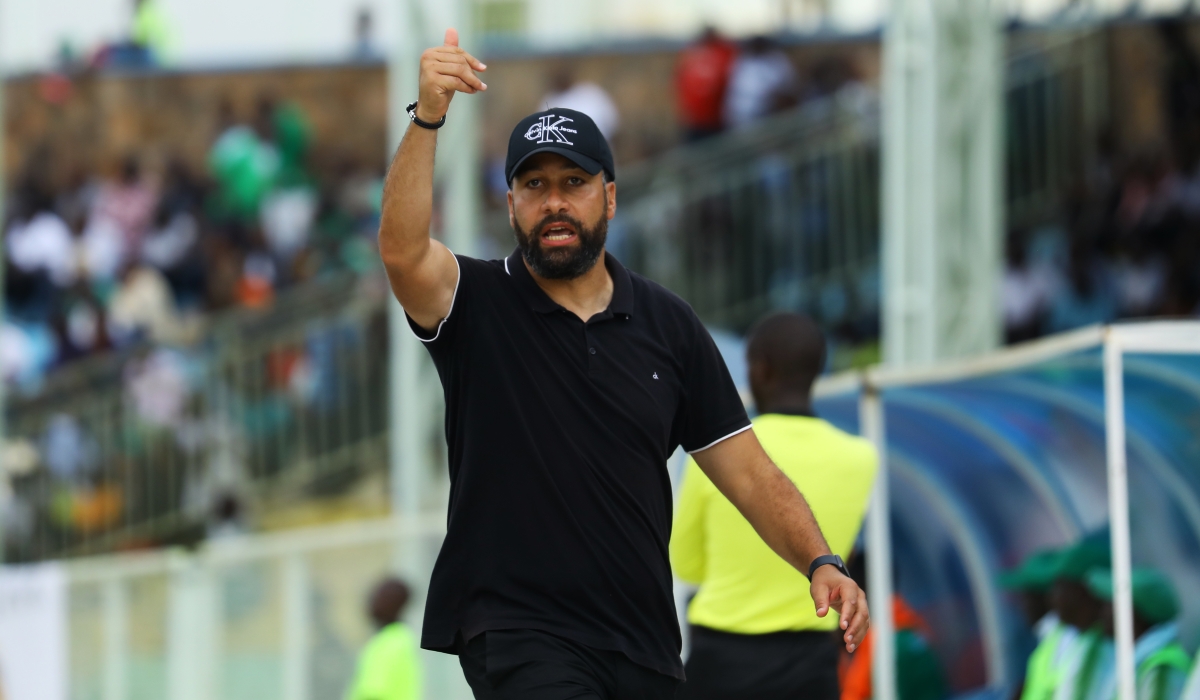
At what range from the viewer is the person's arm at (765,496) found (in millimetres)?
4070

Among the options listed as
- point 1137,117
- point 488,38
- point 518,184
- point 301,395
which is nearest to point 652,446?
point 518,184

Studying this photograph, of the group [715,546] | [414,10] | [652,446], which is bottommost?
[715,546]

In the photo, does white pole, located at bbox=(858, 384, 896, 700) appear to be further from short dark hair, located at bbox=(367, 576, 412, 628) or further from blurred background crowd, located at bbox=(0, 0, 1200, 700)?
blurred background crowd, located at bbox=(0, 0, 1200, 700)

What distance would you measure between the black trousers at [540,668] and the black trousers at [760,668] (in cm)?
117

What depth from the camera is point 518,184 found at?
3.89 m

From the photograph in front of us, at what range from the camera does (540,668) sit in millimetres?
3711

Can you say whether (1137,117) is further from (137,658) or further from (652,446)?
(652,446)

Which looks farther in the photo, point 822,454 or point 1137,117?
point 1137,117

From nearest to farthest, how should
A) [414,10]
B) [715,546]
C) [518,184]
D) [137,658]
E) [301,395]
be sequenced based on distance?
Answer: [518,184]
[715,546]
[137,658]
[414,10]
[301,395]

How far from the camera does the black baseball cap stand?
3.82 m

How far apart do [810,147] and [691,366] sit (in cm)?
1075

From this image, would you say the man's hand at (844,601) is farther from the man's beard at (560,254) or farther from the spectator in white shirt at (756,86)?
the spectator in white shirt at (756,86)

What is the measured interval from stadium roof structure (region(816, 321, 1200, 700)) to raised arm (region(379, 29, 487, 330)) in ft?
7.51

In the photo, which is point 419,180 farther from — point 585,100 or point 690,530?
point 585,100
